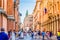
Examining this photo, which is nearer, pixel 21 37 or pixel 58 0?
pixel 21 37

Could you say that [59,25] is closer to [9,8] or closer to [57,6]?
[57,6]

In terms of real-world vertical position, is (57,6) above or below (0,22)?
above

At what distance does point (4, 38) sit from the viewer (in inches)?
409

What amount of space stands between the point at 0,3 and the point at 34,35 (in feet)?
66.3

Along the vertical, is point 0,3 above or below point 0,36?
above

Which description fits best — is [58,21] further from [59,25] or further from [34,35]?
[34,35]

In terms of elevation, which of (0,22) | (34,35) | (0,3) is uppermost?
(0,3)

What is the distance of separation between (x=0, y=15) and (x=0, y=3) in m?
2.31

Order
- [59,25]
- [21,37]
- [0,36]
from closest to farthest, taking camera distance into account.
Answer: [0,36], [21,37], [59,25]

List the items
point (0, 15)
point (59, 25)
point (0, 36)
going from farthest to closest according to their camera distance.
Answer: point (59, 25) < point (0, 15) < point (0, 36)

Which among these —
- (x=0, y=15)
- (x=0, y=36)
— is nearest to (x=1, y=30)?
(x=0, y=36)

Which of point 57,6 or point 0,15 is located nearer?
point 0,15

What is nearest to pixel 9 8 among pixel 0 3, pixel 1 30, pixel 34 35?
pixel 34 35

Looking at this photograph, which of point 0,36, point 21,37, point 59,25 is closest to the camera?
point 0,36
